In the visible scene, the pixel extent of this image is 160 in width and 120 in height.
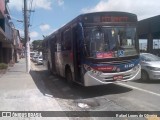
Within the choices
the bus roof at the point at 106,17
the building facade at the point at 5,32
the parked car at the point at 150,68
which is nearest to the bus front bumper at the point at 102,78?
the bus roof at the point at 106,17

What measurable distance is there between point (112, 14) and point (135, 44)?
1550 millimetres

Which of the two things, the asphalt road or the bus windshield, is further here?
the bus windshield

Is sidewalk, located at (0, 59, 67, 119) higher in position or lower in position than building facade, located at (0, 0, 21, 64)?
lower

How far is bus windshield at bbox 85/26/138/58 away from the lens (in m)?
10.3

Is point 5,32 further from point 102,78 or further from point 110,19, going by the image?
point 102,78

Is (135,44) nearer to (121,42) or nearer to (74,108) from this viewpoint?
(121,42)

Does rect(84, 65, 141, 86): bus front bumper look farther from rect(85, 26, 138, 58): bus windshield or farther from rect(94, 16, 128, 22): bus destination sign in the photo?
rect(94, 16, 128, 22): bus destination sign

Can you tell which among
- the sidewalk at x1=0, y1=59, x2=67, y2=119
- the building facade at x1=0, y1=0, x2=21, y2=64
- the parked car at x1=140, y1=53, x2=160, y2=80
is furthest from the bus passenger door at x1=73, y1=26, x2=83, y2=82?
the building facade at x1=0, y1=0, x2=21, y2=64

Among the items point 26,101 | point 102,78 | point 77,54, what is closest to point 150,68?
point 102,78

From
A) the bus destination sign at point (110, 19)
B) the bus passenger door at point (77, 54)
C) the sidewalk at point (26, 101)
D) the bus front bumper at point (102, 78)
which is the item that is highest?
the bus destination sign at point (110, 19)

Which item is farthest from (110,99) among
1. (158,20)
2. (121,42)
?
(158,20)

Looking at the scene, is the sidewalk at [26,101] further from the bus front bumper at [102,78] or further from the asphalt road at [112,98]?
the bus front bumper at [102,78]

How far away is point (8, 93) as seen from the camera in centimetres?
1180

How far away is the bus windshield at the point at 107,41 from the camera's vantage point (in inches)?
406
